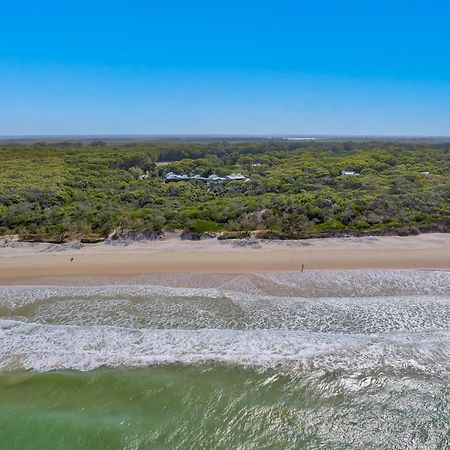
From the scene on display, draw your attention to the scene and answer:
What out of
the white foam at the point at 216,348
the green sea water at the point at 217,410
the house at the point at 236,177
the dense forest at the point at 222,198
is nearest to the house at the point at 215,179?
the house at the point at 236,177

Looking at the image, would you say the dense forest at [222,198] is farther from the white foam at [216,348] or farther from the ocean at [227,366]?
the white foam at [216,348]

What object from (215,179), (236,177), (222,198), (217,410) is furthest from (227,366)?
(236,177)

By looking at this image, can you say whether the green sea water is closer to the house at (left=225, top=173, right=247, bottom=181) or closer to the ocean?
the ocean

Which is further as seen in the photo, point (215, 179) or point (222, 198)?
point (215, 179)

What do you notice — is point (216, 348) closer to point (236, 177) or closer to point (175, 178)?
point (236, 177)

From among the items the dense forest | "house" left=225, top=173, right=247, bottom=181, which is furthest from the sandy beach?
"house" left=225, top=173, right=247, bottom=181

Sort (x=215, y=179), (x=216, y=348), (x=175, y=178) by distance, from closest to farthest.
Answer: (x=216, y=348), (x=215, y=179), (x=175, y=178)
